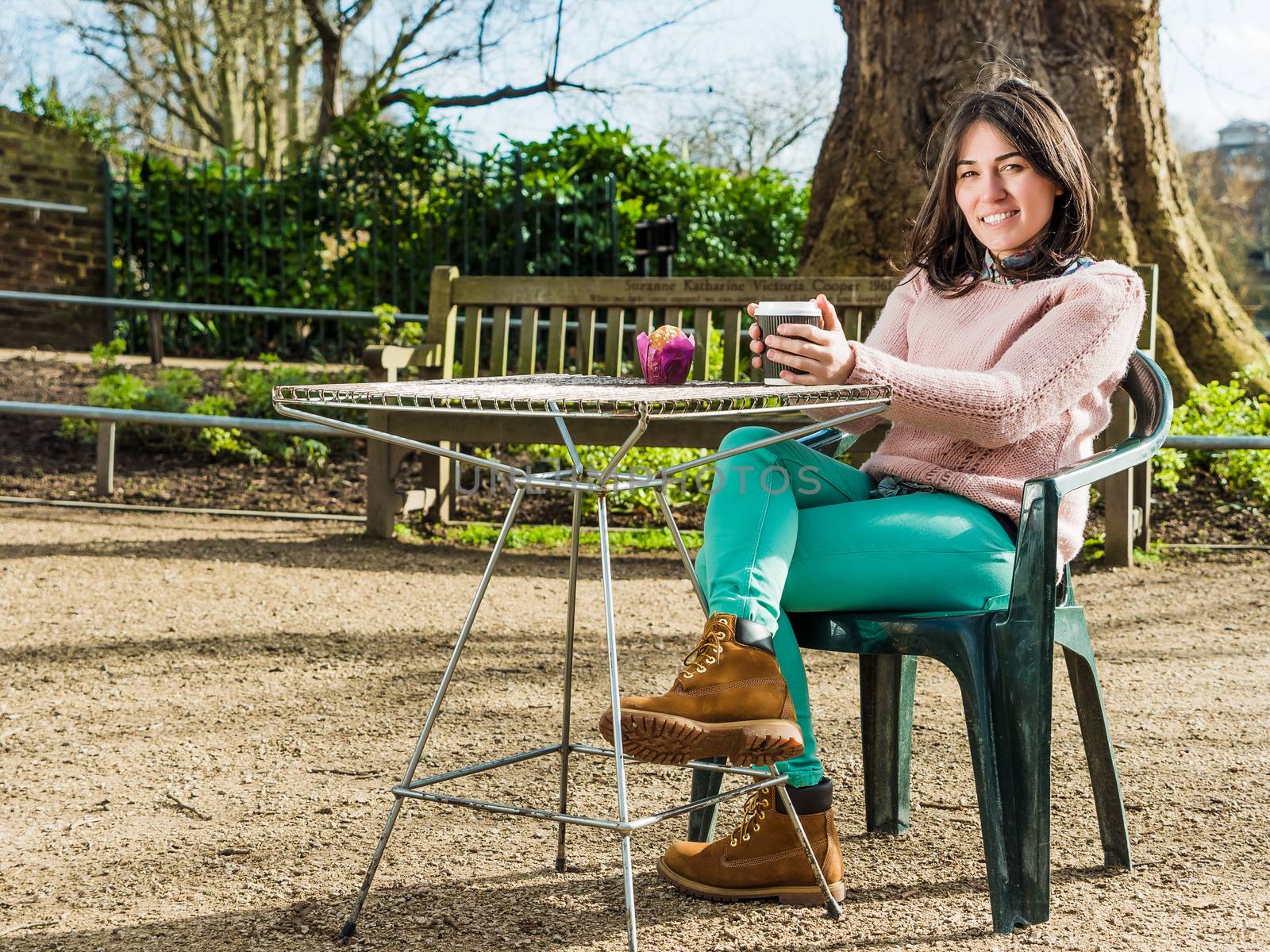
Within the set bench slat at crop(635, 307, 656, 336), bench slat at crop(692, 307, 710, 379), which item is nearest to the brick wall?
bench slat at crop(635, 307, 656, 336)

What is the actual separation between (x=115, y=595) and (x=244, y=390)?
131 inches

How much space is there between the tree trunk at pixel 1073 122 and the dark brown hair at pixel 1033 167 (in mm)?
3820

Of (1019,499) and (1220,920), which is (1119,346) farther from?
(1220,920)

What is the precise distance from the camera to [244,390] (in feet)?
24.5

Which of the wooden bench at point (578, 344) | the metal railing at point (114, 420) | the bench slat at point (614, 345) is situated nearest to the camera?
the wooden bench at point (578, 344)

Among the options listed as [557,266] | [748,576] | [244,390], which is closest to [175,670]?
[748,576]

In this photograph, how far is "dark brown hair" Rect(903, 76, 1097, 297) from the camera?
217 cm

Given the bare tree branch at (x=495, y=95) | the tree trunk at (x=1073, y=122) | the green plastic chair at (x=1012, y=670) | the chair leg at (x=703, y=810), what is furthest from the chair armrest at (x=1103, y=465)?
the bare tree branch at (x=495, y=95)

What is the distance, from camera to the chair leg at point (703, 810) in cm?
225

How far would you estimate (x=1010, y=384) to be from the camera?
1967 millimetres

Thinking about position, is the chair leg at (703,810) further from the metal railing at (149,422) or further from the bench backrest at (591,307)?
the metal railing at (149,422)

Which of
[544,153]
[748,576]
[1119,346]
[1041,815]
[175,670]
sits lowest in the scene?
[175,670]

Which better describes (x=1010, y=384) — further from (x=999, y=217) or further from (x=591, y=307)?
(x=591, y=307)

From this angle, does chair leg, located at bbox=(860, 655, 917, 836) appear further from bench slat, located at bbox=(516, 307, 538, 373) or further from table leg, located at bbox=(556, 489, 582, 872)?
bench slat, located at bbox=(516, 307, 538, 373)
